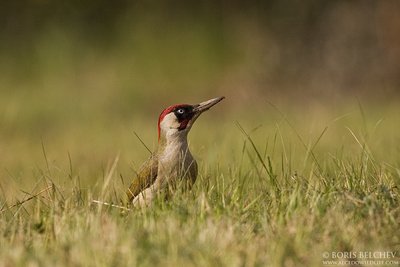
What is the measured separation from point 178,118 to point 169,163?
378 mm

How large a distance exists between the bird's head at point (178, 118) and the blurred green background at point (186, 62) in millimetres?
5328

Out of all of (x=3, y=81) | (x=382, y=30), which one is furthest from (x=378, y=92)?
(x=3, y=81)

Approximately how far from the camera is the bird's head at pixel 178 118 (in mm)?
5953

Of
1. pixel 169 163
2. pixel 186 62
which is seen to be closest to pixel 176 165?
pixel 169 163

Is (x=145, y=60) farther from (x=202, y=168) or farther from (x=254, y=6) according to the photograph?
(x=202, y=168)

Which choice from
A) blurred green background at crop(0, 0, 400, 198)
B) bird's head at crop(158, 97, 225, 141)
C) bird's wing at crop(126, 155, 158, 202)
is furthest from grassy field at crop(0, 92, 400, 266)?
blurred green background at crop(0, 0, 400, 198)

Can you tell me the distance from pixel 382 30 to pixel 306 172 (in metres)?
7.21

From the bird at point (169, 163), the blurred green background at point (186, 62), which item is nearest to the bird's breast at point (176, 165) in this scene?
the bird at point (169, 163)

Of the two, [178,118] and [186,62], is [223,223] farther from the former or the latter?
[186,62]

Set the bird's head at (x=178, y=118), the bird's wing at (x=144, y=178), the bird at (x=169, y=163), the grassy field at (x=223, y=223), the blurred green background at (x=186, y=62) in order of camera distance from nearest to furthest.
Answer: the grassy field at (x=223, y=223) < the bird at (x=169, y=163) < the bird's wing at (x=144, y=178) < the bird's head at (x=178, y=118) < the blurred green background at (x=186, y=62)

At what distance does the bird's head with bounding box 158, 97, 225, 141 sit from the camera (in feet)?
19.5

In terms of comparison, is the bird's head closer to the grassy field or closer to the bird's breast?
the bird's breast

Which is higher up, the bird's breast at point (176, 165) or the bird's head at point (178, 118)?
the bird's head at point (178, 118)

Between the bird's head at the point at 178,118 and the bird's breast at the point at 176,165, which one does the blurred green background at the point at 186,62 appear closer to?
the bird's head at the point at 178,118
